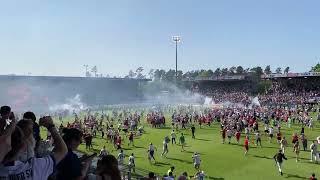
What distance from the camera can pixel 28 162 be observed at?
190 inches

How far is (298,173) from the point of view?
25.7 metres

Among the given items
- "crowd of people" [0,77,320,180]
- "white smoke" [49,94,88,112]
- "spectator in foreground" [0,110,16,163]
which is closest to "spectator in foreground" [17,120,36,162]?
"crowd of people" [0,77,320,180]

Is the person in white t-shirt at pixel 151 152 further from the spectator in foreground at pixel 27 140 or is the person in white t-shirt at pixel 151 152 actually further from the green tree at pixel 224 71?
the green tree at pixel 224 71

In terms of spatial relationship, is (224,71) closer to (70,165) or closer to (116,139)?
(116,139)

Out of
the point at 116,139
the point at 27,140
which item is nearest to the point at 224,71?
the point at 116,139

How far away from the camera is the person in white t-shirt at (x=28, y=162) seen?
4.58 metres

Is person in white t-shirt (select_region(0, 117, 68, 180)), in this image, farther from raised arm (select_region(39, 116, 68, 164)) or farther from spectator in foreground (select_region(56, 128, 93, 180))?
spectator in foreground (select_region(56, 128, 93, 180))

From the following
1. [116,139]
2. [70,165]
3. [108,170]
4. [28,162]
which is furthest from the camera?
[116,139]

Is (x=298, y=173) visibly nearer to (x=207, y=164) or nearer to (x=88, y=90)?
(x=207, y=164)

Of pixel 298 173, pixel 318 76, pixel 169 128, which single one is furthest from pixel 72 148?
pixel 318 76

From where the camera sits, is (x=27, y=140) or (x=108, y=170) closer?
(x=27, y=140)

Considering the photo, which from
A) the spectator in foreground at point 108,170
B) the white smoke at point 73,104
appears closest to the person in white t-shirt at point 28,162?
the spectator in foreground at point 108,170

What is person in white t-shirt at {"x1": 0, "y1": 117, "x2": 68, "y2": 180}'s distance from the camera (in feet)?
15.0

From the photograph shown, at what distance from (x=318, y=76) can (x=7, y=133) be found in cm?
9412
